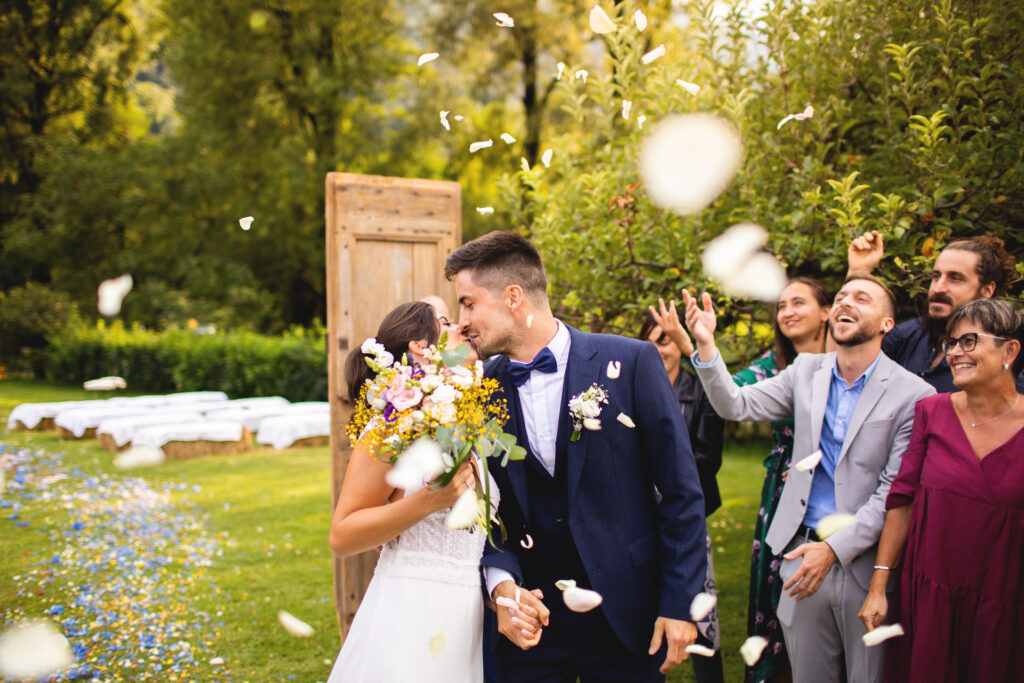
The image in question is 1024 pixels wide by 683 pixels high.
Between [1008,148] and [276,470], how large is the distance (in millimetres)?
10080

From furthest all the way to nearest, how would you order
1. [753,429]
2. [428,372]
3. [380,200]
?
1. [753,429]
2. [380,200]
3. [428,372]

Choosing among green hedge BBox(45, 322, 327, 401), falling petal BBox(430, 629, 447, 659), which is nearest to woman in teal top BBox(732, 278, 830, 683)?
falling petal BBox(430, 629, 447, 659)

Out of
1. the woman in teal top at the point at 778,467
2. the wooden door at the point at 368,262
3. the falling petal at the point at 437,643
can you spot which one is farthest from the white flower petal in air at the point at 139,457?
the woman in teal top at the point at 778,467

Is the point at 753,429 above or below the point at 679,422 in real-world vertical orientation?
below

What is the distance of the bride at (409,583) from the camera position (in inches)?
105

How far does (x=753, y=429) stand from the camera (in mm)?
13953

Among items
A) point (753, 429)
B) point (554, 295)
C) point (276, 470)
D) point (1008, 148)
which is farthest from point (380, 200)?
point (753, 429)

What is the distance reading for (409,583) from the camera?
2.88m

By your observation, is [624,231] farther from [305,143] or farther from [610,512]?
[305,143]

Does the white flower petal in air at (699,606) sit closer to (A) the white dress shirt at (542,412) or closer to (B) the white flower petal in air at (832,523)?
(A) the white dress shirt at (542,412)

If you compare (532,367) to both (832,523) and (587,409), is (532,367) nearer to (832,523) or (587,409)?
(587,409)

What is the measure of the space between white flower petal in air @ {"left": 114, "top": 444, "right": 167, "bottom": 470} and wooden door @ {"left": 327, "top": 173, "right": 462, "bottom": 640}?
24.5 ft

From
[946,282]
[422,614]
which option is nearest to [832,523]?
[946,282]

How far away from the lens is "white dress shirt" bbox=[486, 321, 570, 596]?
2.65 meters
